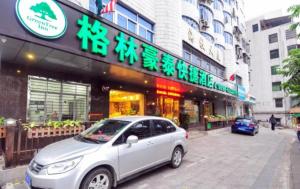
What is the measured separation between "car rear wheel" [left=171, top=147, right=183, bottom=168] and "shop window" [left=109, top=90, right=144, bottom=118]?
24.0ft

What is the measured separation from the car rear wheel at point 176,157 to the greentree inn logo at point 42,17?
16.8 ft

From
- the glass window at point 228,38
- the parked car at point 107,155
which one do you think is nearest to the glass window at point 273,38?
the glass window at point 228,38

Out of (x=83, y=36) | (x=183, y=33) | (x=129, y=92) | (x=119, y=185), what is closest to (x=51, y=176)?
(x=119, y=185)

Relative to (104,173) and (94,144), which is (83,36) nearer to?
(94,144)

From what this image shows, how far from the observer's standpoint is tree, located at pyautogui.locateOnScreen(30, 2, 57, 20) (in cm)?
567

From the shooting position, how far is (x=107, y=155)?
13.9ft

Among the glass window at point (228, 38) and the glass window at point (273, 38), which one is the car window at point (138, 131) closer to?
the glass window at point (228, 38)

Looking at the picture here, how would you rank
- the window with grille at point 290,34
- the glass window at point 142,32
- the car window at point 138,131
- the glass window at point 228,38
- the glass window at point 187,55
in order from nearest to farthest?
the car window at point 138,131 → the glass window at point 142,32 → the glass window at point 187,55 → the glass window at point 228,38 → the window with grille at point 290,34

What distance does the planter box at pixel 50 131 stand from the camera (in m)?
6.30

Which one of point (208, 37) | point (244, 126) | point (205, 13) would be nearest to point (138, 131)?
point (244, 126)

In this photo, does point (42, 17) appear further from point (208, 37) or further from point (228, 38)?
point (228, 38)

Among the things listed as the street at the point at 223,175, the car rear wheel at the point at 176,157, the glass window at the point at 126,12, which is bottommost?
the street at the point at 223,175

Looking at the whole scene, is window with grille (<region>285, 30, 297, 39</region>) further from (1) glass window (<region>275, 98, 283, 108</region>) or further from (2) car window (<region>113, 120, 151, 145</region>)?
(2) car window (<region>113, 120, 151, 145</region>)

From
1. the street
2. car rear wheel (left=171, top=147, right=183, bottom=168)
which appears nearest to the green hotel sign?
car rear wheel (left=171, top=147, right=183, bottom=168)
